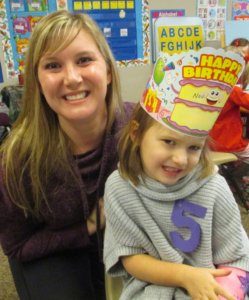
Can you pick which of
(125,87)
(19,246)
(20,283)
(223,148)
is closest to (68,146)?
(19,246)

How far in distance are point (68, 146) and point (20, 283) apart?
51 centimetres

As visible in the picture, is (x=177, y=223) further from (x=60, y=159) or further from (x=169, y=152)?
(x=60, y=159)

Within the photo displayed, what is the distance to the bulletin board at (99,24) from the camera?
1986 mm

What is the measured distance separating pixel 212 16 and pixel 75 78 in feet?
7.99

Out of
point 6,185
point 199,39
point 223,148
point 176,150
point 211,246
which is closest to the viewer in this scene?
point 176,150

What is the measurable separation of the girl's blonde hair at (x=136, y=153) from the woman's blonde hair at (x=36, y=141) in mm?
241

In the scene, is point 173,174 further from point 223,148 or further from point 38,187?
point 223,148

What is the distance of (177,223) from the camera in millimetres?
668

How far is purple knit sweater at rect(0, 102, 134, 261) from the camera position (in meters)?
0.88

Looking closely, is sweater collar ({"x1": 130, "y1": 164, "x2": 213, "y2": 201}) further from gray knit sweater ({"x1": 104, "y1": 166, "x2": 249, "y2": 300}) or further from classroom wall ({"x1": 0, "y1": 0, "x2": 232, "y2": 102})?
classroom wall ({"x1": 0, "y1": 0, "x2": 232, "y2": 102})

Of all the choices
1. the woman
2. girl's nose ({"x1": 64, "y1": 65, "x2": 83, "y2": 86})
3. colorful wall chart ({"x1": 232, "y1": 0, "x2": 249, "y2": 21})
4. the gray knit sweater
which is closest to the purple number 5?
the gray knit sweater

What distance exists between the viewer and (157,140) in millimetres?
604

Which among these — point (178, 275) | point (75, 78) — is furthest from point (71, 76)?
point (178, 275)

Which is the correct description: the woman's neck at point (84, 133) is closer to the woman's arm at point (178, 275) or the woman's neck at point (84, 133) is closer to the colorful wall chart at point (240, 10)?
the woman's arm at point (178, 275)
